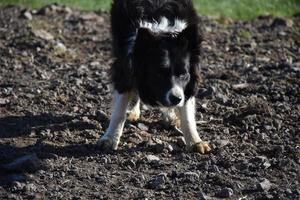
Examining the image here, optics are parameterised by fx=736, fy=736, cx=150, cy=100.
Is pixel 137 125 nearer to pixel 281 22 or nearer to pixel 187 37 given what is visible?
pixel 187 37

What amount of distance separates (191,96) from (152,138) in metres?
0.61

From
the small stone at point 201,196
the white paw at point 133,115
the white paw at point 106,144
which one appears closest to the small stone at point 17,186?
the white paw at point 106,144

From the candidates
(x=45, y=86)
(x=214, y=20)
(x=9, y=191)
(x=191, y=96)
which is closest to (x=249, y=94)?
(x=191, y=96)

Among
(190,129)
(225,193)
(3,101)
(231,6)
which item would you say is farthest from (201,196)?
(231,6)

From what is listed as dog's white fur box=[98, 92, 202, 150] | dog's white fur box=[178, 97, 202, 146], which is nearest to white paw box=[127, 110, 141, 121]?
dog's white fur box=[98, 92, 202, 150]

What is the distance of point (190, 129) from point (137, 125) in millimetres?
874

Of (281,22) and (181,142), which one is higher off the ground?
(281,22)

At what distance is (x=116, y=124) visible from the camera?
733 cm

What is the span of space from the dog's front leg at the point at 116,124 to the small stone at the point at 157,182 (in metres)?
0.96

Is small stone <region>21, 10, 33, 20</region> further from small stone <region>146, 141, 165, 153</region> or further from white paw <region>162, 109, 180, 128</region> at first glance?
small stone <region>146, 141, 165, 153</region>

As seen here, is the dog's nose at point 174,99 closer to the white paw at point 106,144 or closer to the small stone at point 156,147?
the small stone at point 156,147

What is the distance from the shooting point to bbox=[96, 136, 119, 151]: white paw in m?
7.15

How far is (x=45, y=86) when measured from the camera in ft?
30.5

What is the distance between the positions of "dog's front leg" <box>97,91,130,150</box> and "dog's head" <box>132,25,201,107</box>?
345mm
